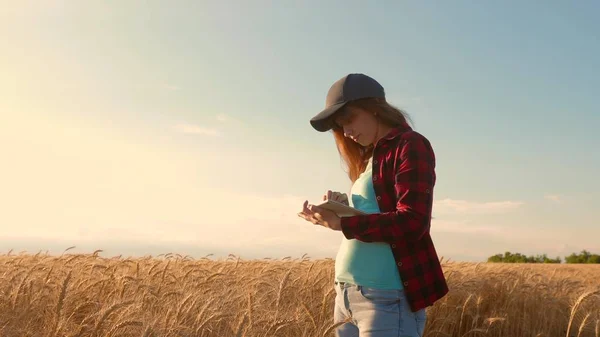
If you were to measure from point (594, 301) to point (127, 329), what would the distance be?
4946 mm

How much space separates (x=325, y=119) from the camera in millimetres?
2471

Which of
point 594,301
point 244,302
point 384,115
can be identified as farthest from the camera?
point 594,301

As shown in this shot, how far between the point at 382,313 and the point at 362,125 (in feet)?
2.51

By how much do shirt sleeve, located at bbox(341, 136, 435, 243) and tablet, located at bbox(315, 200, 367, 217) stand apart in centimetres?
3

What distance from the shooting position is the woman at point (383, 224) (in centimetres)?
211

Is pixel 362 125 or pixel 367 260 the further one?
pixel 362 125

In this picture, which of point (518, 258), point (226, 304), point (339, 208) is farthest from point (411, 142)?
point (518, 258)

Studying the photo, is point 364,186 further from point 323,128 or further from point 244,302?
point 244,302

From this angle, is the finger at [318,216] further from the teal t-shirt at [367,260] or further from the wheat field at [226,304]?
the wheat field at [226,304]

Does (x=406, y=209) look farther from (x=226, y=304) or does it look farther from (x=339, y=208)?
(x=226, y=304)

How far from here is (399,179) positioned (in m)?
2.13

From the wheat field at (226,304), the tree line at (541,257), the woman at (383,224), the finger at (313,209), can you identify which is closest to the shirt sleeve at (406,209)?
the woman at (383,224)

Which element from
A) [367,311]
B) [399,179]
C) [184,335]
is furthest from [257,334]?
[399,179]

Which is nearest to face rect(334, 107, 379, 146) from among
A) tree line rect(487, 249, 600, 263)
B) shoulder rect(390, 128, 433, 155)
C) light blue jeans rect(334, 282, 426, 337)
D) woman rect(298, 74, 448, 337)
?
woman rect(298, 74, 448, 337)
